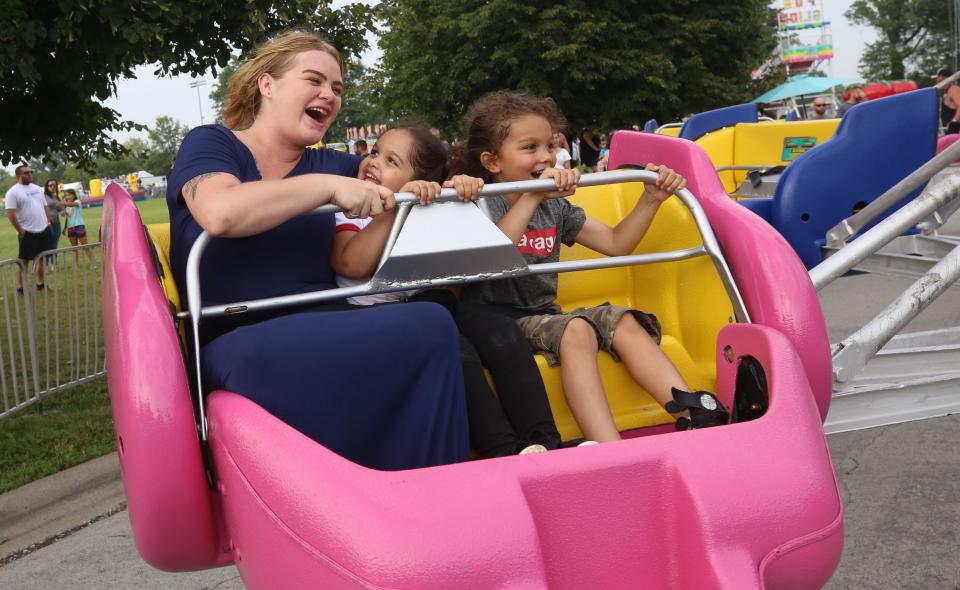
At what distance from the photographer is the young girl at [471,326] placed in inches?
87.7

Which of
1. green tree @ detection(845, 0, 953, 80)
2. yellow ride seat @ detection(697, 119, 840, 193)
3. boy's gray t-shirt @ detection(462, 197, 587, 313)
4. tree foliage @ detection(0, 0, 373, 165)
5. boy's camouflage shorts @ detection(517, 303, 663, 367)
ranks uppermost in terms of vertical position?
green tree @ detection(845, 0, 953, 80)

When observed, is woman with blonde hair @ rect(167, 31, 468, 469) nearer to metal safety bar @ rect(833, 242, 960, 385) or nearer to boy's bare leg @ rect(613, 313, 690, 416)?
boy's bare leg @ rect(613, 313, 690, 416)

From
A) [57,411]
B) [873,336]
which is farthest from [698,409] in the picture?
[57,411]

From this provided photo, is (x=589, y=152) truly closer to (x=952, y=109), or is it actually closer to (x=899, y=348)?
(x=952, y=109)

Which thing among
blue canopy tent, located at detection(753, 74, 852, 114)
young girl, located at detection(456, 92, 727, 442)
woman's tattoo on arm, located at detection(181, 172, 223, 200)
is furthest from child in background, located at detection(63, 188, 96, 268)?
blue canopy tent, located at detection(753, 74, 852, 114)

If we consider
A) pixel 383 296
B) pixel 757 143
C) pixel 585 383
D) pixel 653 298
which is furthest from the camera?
pixel 757 143

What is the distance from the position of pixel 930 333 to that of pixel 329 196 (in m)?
2.17

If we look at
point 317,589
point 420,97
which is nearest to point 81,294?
point 317,589

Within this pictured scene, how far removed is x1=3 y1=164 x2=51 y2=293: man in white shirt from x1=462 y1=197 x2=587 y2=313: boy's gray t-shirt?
1085cm

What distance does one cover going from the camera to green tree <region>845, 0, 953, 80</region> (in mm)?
66938

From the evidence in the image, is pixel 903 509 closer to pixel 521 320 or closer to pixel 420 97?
pixel 521 320

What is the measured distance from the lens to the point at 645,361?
2457mm

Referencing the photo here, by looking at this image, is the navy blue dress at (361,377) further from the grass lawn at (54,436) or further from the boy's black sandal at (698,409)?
the grass lawn at (54,436)

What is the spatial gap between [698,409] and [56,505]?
10.4ft
